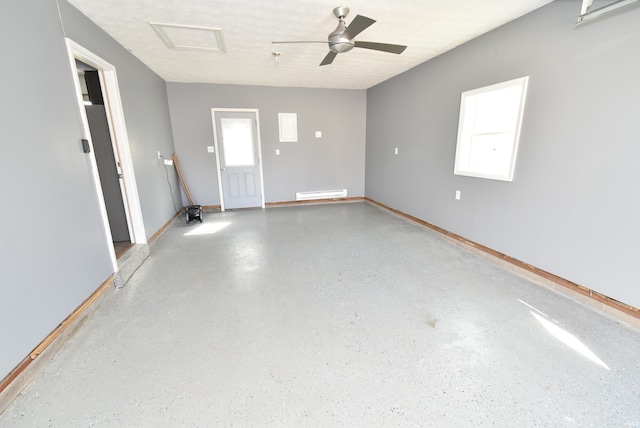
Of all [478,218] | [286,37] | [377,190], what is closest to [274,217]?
[377,190]

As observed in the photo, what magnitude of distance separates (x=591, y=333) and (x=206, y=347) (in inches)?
106

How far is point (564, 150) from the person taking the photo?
2301 millimetres

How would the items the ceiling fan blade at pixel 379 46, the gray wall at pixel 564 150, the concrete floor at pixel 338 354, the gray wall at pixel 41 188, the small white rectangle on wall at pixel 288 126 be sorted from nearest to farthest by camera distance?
the concrete floor at pixel 338 354
the gray wall at pixel 41 188
the gray wall at pixel 564 150
the ceiling fan blade at pixel 379 46
the small white rectangle on wall at pixel 288 126

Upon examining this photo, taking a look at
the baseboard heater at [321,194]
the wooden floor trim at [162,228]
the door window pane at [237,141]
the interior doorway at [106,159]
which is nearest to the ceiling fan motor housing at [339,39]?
the interior doorway at [106,159]

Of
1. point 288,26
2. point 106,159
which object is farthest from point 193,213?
point 288,26

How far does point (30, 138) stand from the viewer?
66.4 inches

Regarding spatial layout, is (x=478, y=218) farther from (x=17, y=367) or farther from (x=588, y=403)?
(x=17, y=367)

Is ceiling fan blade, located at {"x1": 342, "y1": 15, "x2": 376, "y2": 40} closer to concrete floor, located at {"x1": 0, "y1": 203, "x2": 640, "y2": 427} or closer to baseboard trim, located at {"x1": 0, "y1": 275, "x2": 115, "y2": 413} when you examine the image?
concrete floor, located at {"x1": 0, "y1": 203, "x2": 640, "y2": 427}

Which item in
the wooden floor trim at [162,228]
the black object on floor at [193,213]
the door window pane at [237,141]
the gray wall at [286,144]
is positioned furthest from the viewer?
the door window pane at [237,141]

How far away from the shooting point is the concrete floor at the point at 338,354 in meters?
1.31

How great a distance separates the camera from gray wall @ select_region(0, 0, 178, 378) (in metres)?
1.51

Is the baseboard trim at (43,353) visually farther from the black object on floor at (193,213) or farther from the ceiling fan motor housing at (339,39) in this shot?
the ceiling fan motor housing at (339,39)

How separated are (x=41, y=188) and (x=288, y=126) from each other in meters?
4.29

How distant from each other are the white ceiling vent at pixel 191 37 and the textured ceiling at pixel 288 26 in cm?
7
